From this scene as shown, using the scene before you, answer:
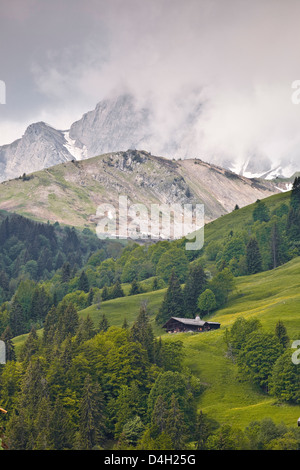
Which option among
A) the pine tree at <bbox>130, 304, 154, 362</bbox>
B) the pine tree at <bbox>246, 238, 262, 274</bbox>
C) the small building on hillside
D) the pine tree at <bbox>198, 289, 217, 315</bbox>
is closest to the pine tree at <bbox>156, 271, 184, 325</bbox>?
the pine tree at <bbox>198, 289, 217, 315</bbox>

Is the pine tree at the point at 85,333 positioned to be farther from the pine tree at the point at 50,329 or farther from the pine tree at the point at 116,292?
the pine tree at the point at 116,292

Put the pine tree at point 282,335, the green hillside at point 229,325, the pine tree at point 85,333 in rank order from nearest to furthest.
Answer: the green hillside at point 229,325
the pine tree at point 282,335
the pine tree at point 85,333

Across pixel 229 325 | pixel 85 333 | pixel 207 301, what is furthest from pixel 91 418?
pixel 207 301

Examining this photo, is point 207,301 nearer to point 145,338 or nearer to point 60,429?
point 145,338

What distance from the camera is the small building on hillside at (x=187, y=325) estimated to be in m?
114

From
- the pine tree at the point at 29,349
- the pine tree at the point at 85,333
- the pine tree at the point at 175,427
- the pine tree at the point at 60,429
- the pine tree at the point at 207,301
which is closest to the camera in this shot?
the pine tree at the point at 175,427

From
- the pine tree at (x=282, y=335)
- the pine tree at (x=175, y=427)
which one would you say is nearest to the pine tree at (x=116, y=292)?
the pine tree at (x=282, y=335)

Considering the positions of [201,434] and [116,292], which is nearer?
[201,434]

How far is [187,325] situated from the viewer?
11856cm

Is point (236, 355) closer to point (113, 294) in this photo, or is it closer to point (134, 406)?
point (134, 406)

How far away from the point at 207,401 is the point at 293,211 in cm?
12911

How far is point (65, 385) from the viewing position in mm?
78438

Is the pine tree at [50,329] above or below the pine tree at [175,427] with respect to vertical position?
above

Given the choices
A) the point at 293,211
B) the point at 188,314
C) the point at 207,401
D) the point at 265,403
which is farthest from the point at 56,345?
the point at 293,211
